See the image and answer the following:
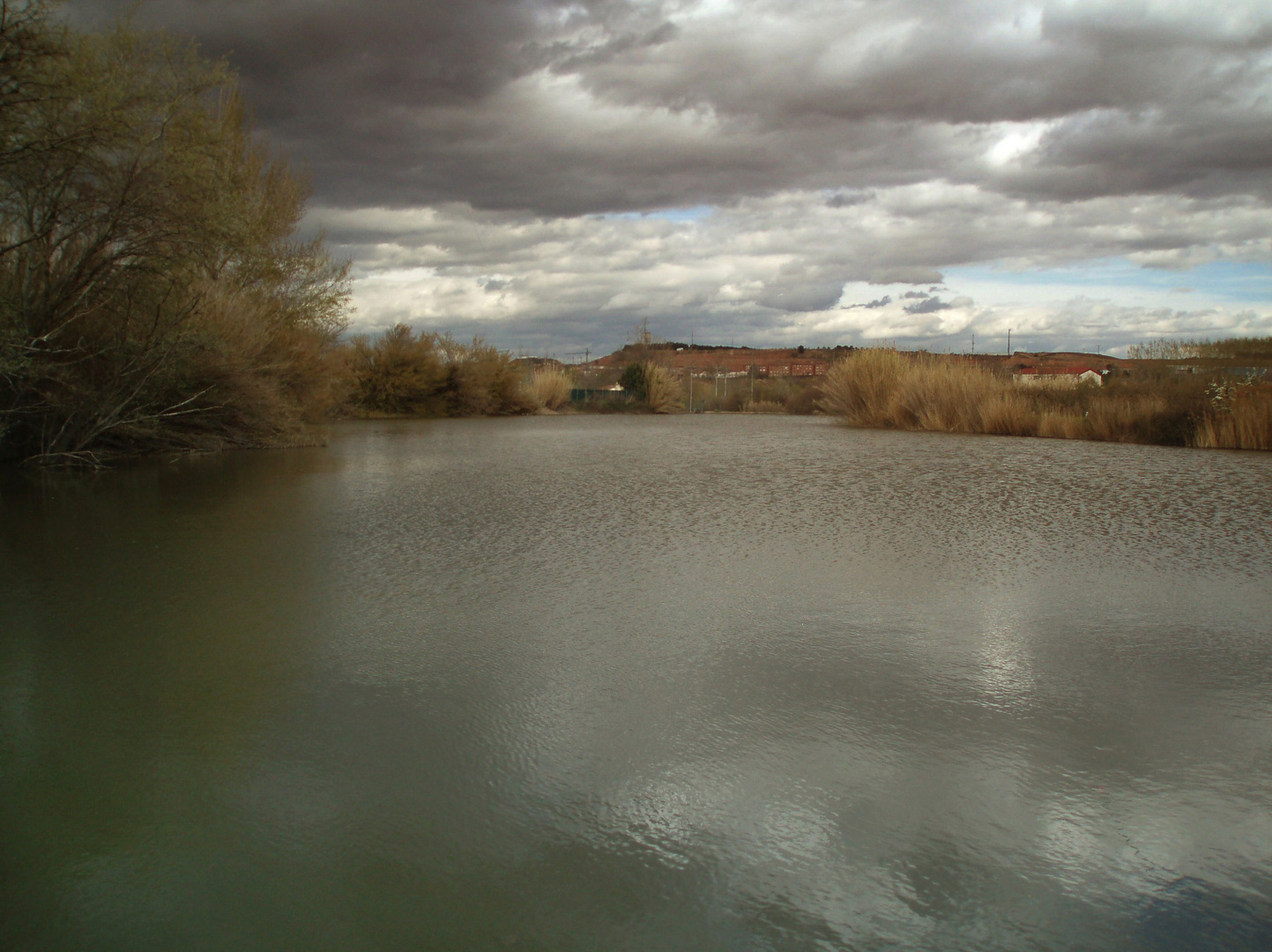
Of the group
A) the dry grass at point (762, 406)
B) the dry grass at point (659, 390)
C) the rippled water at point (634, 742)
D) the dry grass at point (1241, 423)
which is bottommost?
the rippled water at point (634, 742)

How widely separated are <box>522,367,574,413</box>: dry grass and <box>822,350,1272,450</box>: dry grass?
1186 centimetres

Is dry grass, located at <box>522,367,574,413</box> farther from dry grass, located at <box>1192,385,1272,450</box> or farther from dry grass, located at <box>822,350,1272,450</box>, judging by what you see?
dry grass, located at <box>1192,385,1272,450</box>

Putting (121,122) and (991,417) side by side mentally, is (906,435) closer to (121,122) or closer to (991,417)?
(991,417)

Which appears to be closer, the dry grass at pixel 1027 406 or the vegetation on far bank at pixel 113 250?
the vegetation on far bank at pixel 113 250

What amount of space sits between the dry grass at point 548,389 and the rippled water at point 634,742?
25468 mm

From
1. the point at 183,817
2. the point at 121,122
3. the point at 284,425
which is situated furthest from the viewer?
the point at 284,425

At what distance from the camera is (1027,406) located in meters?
16.5

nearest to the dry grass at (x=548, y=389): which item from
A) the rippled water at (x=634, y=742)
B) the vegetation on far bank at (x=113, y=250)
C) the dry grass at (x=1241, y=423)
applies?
the vegetation on far bank at (x=113, y=250)

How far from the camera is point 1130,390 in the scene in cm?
1545

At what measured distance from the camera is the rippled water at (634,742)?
162 centimetres

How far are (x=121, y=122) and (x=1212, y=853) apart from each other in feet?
29.7

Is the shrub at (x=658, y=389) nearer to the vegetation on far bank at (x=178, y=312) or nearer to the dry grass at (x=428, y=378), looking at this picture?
the dry grass at (x=428, y=378)

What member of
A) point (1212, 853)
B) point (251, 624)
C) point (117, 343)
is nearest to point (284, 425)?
point (117, 343)

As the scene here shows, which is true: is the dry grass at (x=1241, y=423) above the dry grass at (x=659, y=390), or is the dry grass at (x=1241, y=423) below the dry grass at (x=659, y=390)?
below
